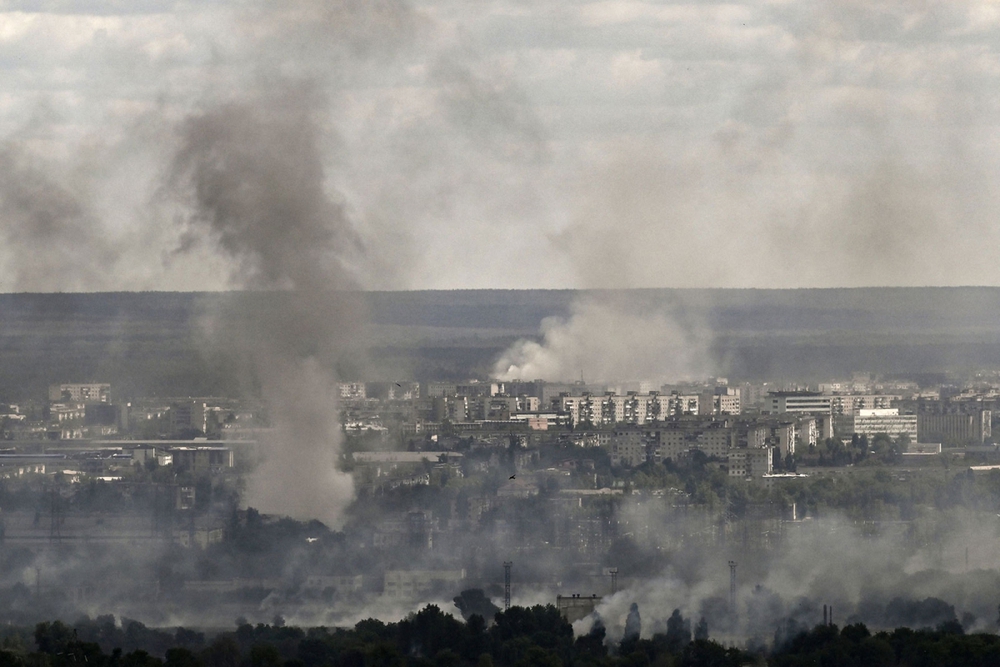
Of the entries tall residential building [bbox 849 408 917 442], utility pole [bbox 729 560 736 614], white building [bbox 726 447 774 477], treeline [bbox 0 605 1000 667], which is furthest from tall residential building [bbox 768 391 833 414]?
treeline [bbox 0 605 1000 667]

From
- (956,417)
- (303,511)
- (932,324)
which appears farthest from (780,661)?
(932,324)

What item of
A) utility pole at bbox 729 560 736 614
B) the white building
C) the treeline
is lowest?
the treeline

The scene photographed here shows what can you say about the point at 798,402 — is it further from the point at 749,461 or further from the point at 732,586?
the point at 732,586

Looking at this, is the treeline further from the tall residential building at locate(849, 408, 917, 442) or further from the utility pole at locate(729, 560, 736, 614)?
the tall residential building at locate(849, 408, 917, 442)

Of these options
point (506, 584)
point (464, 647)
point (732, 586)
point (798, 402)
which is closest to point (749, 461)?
point (798, 402)

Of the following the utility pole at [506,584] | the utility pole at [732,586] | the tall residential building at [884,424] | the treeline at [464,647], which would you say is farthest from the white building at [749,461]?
the treeline at [464,647]

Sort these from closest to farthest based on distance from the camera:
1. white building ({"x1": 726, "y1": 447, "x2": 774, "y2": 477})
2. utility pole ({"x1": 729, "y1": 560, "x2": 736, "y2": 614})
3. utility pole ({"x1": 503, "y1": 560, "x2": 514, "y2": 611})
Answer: utility pole ({"x1": 729, "y1": 560, "x2": 736, "y2": 614})
utility pole ({"x1": 503, "y1": 560, "x2": 514, "y2": 611})
white building ({"x1": 726, "y1": 447, "x2": 774, "y2": 477})

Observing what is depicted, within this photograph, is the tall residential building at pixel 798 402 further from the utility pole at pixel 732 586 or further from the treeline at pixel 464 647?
the treeline at pixel 464 647

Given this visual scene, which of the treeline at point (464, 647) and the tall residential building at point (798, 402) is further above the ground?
the tall residential building at point (798, 402)
